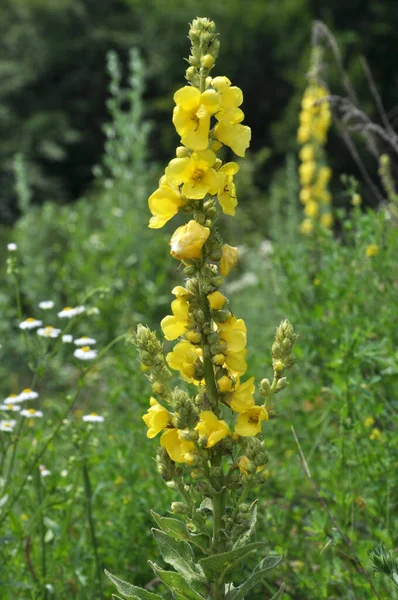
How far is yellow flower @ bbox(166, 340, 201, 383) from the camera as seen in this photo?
1396 mm

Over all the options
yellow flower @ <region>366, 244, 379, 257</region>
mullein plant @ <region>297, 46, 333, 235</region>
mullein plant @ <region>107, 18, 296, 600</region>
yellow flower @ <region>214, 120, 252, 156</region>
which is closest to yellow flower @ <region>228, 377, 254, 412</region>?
mullein plant @ <region>107, 18, 296, 600</region>

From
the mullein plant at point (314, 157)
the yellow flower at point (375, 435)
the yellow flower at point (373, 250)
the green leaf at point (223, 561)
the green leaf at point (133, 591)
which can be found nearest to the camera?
the green leaf at point (223, 561)

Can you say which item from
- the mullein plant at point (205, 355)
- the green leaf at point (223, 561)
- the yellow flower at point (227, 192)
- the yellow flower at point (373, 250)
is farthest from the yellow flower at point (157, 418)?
the yellow flower at point (373, 250)

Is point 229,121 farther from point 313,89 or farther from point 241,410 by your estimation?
point 313,89

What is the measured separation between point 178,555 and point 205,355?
402mm

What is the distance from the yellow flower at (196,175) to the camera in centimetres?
136

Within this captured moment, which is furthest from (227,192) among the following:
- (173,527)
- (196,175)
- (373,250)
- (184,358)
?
(373,250)

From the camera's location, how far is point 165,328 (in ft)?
4.65

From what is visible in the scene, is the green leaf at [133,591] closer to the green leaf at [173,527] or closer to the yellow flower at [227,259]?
the green leaf at [173,527]

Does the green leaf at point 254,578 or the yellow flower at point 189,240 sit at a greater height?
the yellow flower at point 189,240

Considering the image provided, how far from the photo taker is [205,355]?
1393 millimetres

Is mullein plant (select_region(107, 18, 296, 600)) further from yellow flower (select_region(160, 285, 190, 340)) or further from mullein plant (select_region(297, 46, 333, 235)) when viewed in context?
mullein plant (select_region(297, 46, 333, 235))

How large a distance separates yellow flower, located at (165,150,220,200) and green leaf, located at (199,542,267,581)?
62 cm

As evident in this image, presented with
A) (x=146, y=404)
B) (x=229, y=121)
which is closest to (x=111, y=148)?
(x=146, y=404)
